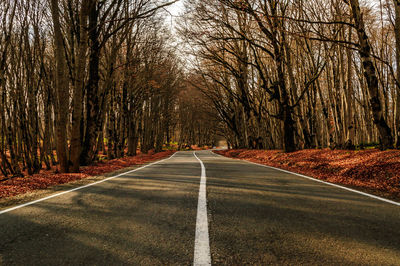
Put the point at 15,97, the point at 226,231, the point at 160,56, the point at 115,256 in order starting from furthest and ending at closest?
the point at 160,56, the point at 15,97, the point at 226,231, the point at 115,256

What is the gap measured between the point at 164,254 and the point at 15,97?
12.4m

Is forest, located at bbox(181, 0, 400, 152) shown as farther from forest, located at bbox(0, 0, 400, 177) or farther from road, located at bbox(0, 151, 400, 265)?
road, located at bbox(0, 151, 400, 265)

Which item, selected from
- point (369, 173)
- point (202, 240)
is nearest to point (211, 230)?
point (202, 240)

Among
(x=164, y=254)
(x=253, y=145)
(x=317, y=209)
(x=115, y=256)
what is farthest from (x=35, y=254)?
(x=253, y=145)

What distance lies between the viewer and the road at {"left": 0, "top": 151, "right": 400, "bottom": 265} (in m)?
2.39

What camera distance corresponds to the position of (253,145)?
27.4 m

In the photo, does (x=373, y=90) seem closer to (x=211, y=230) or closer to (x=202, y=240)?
(x=211, y=230)

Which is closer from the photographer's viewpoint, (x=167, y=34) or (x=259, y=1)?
(x=259, y=1)

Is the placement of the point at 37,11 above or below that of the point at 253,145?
above

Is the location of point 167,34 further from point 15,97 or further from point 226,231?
point 226,231

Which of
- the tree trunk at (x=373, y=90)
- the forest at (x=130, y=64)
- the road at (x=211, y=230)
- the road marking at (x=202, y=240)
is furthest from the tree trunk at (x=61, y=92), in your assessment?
the tree trunk at (x=373, y=90)

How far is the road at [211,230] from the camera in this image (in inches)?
94.0

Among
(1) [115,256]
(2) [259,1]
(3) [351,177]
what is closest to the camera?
(1) [115,256]

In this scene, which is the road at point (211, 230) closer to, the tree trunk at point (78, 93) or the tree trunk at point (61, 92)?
the tree trunk at point (61, 92)
